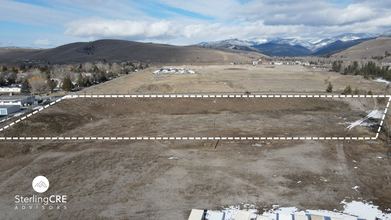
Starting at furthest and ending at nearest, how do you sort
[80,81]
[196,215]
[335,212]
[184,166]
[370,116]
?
[80,81] < [370,116] < [184,166] < [335,212] < [196,215]

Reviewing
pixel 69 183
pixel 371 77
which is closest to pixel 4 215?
pixel 69 183

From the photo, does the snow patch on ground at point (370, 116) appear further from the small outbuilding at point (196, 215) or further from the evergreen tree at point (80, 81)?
the evergreen tree at point (80, 81)

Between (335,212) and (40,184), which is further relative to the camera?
(40,184)

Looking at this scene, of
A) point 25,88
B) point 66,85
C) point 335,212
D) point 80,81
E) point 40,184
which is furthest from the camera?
point 80,81

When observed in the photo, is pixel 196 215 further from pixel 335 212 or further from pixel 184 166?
pixel 335 212

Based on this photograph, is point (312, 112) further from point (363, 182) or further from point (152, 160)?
point (152, 160)

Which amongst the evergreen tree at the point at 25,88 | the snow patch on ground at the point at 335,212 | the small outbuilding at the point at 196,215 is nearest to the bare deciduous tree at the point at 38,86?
the evergreen tree at the point at 25,88

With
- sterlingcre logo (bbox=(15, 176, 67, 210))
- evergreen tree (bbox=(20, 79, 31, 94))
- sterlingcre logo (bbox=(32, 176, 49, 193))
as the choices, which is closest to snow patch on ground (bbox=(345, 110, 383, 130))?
sterlingcre logo (bbox=(15, 176, 67, 210))

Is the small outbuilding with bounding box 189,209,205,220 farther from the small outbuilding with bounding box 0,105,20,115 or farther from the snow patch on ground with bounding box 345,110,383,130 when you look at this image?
the small outbuilding with bounding box 0,105,20,115

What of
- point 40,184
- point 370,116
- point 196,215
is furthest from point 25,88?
point 370,116
